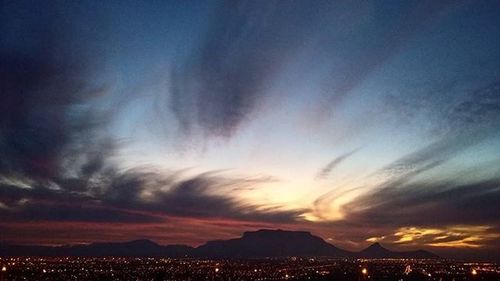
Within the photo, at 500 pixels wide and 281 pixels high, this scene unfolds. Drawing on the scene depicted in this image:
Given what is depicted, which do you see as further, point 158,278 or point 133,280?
point 133,280

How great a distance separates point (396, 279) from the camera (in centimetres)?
11319

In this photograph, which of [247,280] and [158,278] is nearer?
[158,278]

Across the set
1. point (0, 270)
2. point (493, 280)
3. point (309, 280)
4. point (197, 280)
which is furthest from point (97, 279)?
point (493, 280)

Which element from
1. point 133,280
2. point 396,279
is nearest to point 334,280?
point 396,279

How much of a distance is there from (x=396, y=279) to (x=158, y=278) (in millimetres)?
92609

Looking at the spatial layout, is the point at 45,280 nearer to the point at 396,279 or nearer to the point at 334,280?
the point at 334,280

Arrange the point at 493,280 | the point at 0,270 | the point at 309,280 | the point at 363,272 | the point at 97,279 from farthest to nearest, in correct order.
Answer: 1. the point at 97,279
2. the point at 309,280
3. the point at 493,280
4. the point at 0,270
5. the point at 363,272

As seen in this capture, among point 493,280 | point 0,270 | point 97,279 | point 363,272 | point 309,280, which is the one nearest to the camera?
point 363,272

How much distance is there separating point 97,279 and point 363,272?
92.3 metres

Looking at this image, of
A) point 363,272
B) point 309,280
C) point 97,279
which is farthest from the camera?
point 97,279

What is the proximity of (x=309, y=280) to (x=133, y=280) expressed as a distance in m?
43.2

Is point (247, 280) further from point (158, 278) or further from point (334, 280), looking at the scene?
point (158, 278)

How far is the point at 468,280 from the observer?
113438 mm


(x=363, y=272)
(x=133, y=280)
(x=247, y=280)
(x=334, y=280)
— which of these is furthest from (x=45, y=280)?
(x=363, y=272)
